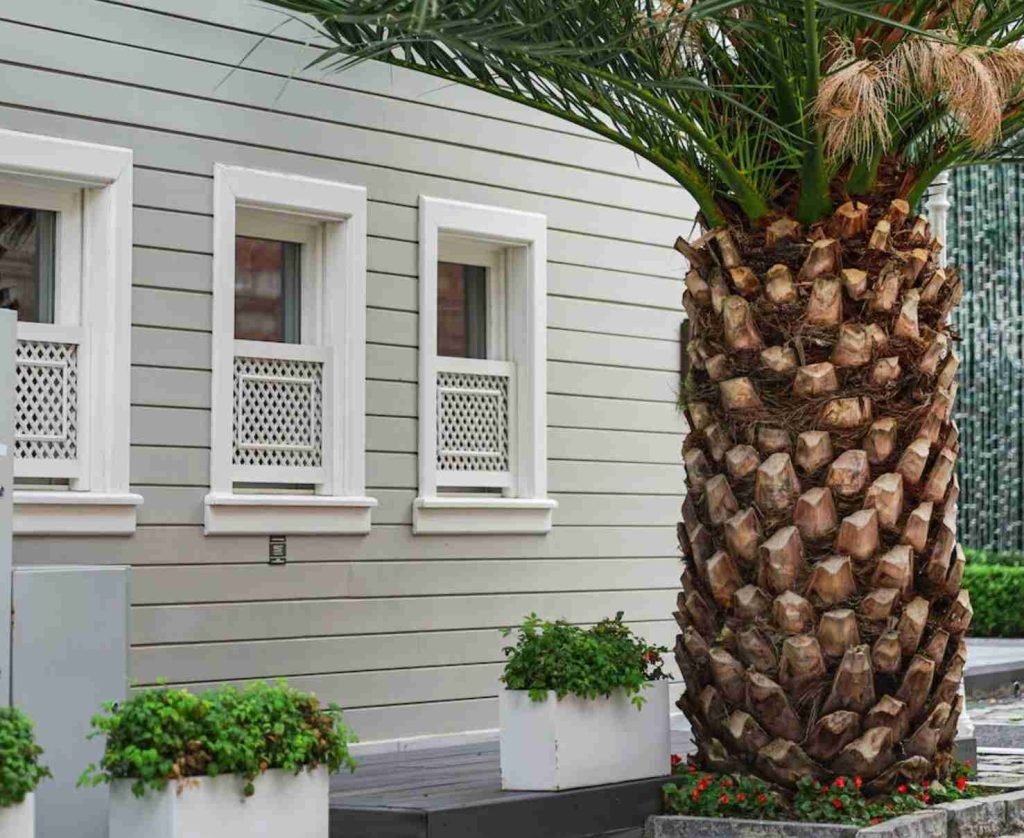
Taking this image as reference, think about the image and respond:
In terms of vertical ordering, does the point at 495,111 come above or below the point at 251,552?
above

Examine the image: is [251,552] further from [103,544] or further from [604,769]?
[604,769]

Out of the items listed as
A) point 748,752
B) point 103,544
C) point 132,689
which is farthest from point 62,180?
point 748,752

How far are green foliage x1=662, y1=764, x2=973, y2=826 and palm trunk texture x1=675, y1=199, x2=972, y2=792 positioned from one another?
8 cm

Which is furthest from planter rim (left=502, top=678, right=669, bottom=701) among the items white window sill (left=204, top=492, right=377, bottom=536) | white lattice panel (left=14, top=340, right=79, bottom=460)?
white lattice panel (left=14, top=340, right=79, bottom=460)

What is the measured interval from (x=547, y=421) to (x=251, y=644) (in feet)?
8.71

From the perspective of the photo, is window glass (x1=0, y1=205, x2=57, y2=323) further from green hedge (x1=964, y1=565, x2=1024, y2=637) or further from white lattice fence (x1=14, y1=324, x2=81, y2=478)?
green hedge (x1=964, y1=565, x2=1024, y2=637)

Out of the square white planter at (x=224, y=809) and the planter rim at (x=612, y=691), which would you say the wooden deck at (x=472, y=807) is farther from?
the square white planter at (x=224, y=809)

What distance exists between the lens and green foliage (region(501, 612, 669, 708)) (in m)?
8.78

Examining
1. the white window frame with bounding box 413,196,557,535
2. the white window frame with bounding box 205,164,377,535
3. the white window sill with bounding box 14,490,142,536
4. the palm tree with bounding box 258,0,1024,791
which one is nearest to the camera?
the palm tree with bounding box 258,0,1024,791

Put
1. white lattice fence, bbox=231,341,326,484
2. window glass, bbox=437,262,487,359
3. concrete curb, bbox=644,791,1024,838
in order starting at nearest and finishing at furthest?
concrete curb, bbox=644,791,1024,838 < white lattice fence, bbox=231,341,326,484 < window glass, bbox=437,262,487,359

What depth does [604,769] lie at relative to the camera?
8922 millimetres

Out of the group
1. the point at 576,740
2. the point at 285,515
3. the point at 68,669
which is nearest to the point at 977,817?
the point at 576,740

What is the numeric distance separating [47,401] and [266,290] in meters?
1.69

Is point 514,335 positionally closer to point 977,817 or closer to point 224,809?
point 977,817
